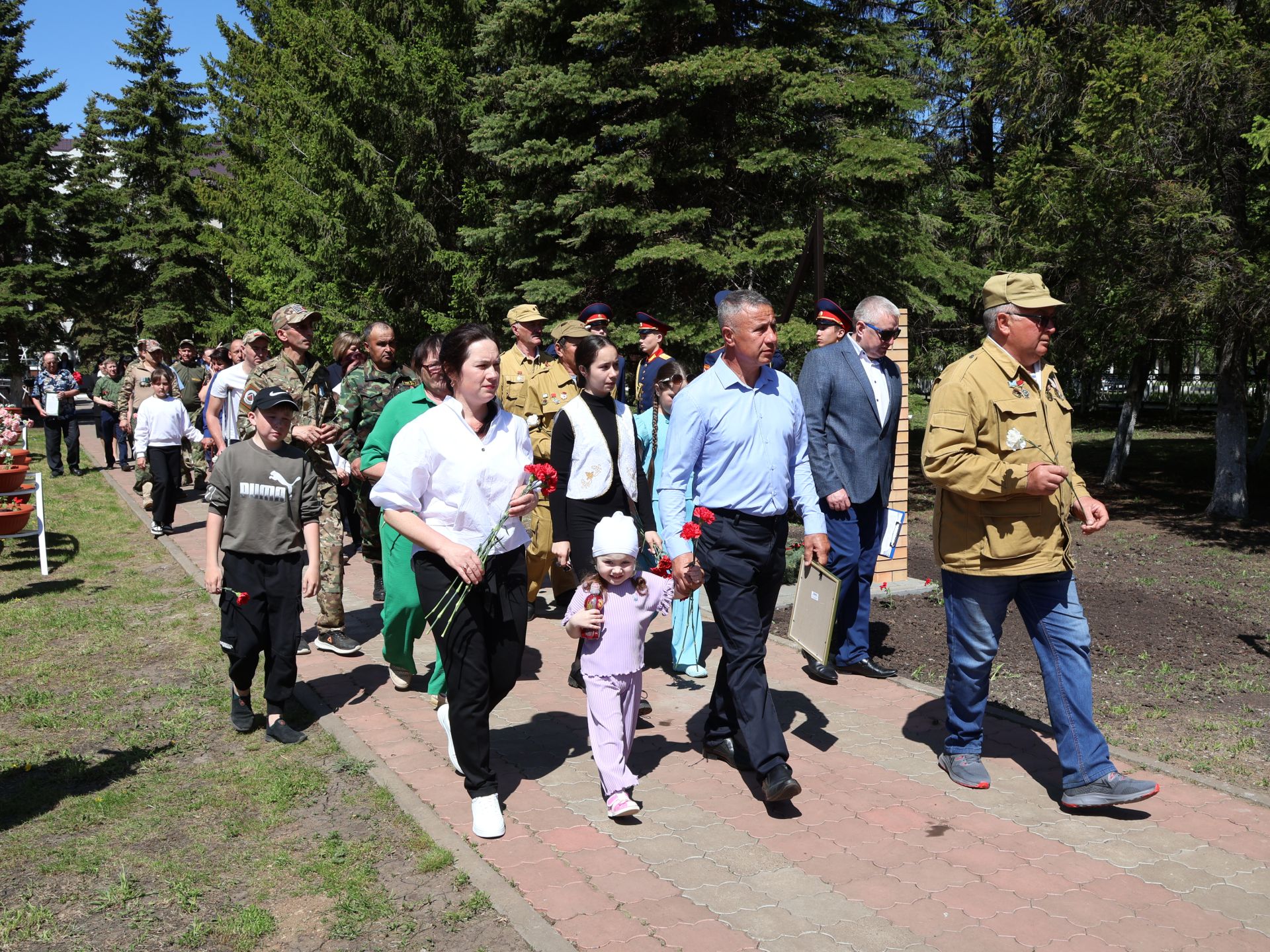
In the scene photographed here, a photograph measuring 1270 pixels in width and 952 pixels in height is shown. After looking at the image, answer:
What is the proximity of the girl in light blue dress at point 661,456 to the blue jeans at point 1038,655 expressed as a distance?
5.67 ft

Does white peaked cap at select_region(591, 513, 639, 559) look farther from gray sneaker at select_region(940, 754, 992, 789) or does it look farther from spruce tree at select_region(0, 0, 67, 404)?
spruce tree at select_region(0, 0, 67, 404)

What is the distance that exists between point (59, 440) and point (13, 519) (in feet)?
35.4

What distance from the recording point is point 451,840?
442cm

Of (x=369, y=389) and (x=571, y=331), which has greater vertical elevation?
(x=571, y=331)

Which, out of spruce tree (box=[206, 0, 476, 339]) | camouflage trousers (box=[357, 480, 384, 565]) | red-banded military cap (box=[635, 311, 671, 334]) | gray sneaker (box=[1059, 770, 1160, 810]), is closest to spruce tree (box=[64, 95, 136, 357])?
spruce tree (box=[206, 0, 476, 339])

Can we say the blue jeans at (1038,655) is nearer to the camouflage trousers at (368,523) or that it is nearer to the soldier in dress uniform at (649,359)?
the soldier in dress uniform at (649,359)

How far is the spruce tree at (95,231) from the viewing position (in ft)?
136

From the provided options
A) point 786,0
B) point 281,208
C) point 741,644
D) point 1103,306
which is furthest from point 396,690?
point 281,208

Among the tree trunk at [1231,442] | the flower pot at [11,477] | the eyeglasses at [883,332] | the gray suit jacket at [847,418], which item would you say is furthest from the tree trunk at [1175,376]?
the flower pot at [11,477]

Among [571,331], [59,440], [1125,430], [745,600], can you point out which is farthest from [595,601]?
[59,440]

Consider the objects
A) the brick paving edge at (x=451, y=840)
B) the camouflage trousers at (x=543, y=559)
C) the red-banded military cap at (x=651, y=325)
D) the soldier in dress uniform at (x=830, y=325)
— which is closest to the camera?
the brick paving edge at (x=451, y=840)

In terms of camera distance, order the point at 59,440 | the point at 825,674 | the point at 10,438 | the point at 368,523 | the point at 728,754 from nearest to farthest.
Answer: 1. the point at 728,754
2. the point at 825,674
3. the point at 368,523
4. the point at 10,438
5. the point at 59,440

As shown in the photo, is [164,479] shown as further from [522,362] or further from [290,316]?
[522,362]

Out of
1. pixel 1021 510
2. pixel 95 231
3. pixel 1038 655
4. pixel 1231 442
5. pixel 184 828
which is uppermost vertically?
pixel 95 231
